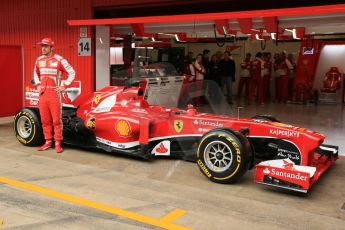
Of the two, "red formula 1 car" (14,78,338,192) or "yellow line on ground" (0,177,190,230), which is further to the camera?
"red formula 1 car" (14,78,338,192)

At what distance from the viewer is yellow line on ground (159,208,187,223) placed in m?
4.12

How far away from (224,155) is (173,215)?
4.29 feet

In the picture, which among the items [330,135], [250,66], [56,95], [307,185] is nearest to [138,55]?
[56,95]

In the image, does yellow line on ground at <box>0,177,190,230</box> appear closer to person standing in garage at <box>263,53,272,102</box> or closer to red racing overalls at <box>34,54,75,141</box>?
red racing overalls at <box>34,54,75,141</box>

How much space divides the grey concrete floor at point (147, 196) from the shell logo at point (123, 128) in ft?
1.50

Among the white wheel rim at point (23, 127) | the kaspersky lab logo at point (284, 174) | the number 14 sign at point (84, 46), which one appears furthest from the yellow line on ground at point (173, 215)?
the number 14 sign at point (84, 46)

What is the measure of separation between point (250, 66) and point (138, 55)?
8.98 metres

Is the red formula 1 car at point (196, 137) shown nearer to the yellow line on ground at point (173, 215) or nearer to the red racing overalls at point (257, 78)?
the yellow line on ground at point (173, 215)

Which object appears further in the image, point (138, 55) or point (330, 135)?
point (330, 135)

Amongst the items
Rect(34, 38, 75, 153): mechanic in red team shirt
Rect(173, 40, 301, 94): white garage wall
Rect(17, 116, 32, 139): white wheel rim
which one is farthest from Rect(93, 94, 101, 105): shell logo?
Rect(173, 40, 301, 94): white garage wall

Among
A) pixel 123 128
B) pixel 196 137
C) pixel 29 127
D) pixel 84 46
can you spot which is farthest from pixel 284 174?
pixel 84 46

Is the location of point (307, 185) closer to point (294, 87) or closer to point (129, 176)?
point (129, 176)

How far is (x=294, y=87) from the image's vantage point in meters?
15.5

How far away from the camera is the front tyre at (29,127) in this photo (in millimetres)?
7094
